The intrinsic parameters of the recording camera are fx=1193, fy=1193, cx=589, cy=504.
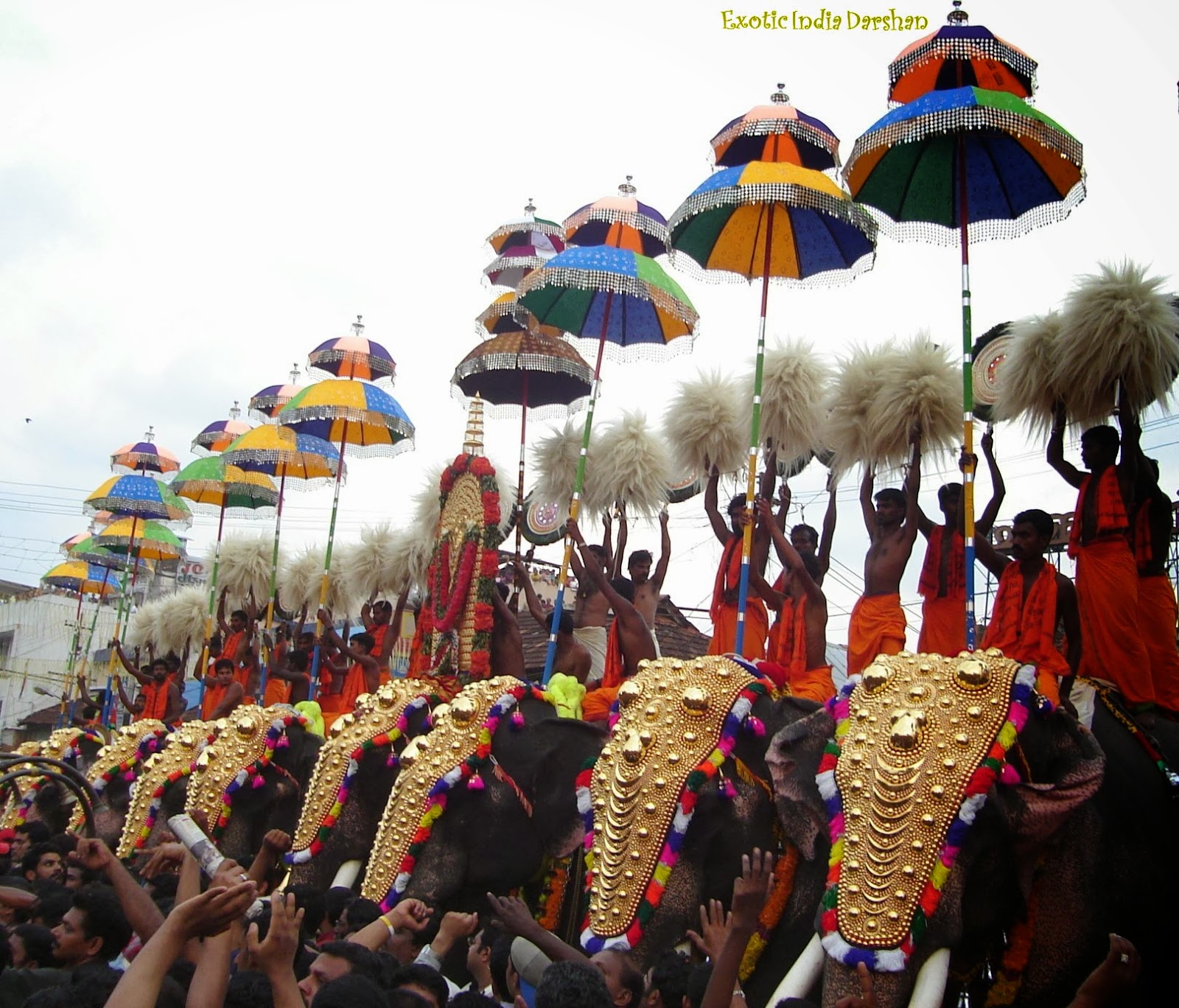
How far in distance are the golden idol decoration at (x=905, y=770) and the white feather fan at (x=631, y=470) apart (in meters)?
4.18

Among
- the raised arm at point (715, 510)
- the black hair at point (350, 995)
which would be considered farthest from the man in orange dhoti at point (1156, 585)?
the black hair at point (350, 995)

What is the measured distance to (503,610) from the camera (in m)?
7.44

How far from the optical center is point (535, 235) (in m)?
A: 10.8

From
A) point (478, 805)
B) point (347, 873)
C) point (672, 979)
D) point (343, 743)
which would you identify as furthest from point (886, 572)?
point (347, 873)

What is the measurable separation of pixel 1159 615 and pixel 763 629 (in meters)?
2.28

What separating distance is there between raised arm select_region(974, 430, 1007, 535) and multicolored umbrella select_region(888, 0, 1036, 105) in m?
1.78

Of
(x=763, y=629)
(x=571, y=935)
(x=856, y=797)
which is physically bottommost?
(x=571, y=935)

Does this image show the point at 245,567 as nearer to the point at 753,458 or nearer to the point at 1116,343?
the point at 753,458

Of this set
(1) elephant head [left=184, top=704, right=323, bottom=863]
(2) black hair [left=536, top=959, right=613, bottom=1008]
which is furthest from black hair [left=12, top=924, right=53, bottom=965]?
(1) elephant head [left=184, top=704, right=323, bottom=863]

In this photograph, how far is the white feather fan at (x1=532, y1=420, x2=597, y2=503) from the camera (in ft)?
30.1

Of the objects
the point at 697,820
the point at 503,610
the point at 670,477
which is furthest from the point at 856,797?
the point at 670,477

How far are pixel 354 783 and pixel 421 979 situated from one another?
3.27 m

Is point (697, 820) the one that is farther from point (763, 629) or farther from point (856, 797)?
point (763, 629)

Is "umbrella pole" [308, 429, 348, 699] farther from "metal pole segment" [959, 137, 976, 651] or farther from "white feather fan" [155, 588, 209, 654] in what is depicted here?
"metal pole segment" [959, 137, 976, 651]
